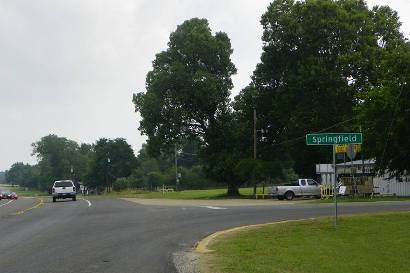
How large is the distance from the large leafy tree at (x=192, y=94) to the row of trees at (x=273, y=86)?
10cm

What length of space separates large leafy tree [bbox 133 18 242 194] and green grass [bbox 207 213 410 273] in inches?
1510

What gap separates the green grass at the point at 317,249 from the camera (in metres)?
10.3

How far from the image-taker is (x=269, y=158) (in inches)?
2256

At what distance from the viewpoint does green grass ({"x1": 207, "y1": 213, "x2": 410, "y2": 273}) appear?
1031 centimetres

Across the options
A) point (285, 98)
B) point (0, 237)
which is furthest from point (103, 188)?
point (0, 237)

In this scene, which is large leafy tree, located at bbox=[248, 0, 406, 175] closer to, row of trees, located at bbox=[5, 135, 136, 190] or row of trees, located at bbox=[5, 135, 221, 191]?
row of trees, located at bbox=[5, 135, 221, 191]

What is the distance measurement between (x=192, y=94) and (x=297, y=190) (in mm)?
15866

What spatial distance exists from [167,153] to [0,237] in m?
44.1

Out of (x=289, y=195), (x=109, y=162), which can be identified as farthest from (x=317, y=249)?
(x=109, y=162)

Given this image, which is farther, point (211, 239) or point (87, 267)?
point (211, 239)

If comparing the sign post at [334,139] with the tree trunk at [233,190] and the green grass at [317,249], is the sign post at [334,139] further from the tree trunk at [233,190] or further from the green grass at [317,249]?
the tree trunk at [233,190]

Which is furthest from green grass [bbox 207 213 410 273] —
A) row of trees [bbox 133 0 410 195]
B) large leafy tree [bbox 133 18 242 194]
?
large leafy tree [bbox 133 18 242 194]

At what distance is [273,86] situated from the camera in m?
57.1

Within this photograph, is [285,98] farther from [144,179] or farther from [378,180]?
[144,179]
